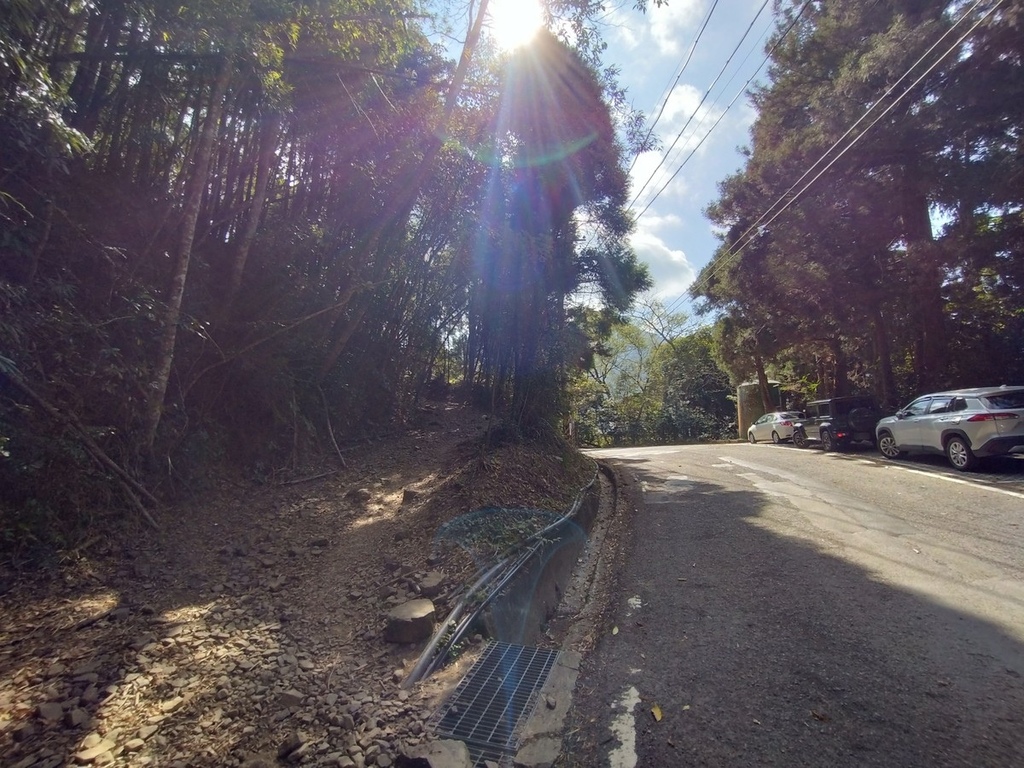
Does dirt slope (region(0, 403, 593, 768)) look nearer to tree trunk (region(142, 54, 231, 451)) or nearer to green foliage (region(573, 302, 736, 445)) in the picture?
tree trunk (region(142, 54, 231, 451))

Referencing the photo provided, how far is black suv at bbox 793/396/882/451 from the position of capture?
15203 millimetres

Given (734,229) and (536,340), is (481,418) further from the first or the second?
(734,229)

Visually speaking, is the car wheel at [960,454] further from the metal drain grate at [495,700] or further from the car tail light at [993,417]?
the metal drain grate at [495,700]

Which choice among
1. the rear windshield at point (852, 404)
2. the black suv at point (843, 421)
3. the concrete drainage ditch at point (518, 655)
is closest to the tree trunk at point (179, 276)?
the concrete drainage ditch at point (518, 655)

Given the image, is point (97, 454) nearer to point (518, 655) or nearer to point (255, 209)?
point (255, 209)

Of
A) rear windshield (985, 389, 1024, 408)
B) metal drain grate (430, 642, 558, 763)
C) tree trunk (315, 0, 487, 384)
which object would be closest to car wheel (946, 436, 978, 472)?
rear windshield (985, 389, 1024, 408)

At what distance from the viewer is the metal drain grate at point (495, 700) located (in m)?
2.86

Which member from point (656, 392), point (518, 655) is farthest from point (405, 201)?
point (656, 392)

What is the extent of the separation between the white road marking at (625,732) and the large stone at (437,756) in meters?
0.70

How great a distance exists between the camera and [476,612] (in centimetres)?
404

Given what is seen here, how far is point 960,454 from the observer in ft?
Result: 33.3

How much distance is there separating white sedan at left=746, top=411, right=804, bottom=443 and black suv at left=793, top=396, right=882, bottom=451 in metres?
2.72

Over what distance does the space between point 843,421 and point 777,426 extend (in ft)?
17.1

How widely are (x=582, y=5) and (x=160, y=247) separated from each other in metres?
6.44
